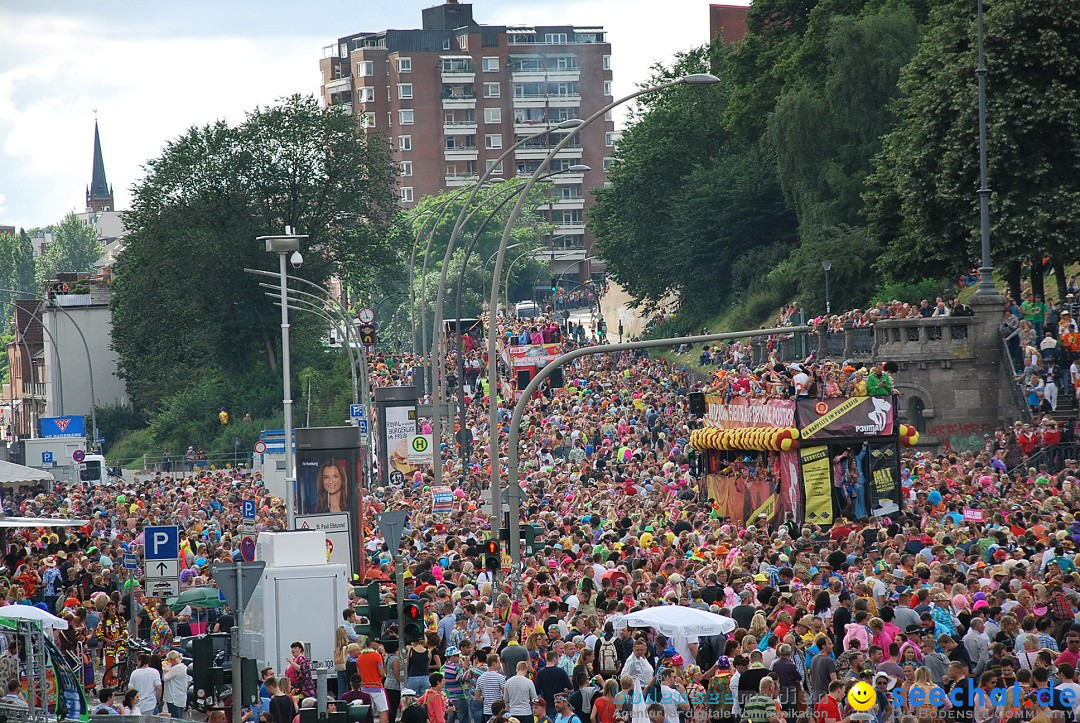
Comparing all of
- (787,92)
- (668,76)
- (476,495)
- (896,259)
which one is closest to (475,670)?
(476,495)

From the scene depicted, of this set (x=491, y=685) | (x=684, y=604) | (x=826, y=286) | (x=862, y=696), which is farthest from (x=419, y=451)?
(x=862, y=696)

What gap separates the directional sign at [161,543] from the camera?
24484 millimetres

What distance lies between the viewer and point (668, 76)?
8756 cm

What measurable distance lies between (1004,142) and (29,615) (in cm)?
3080

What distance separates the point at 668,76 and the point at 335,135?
1665cm

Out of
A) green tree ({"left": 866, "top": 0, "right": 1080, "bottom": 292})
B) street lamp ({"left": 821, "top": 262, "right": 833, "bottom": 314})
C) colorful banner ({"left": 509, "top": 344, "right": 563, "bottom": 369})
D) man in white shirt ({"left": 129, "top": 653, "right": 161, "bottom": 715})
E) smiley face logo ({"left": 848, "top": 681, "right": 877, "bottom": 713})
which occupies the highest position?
green tree ({"left": 866, "top": 0, "right": 1080, "bottom": 292})

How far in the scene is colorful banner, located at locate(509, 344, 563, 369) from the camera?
61406 millimetres

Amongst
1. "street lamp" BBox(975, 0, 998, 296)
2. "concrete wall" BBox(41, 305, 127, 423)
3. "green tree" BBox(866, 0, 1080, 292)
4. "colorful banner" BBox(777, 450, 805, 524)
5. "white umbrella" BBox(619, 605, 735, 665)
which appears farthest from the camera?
"concrete wall" BBox(41, 305, 127, 423)

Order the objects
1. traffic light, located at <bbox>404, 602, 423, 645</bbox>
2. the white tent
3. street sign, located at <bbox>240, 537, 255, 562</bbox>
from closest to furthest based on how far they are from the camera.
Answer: traffic light, located at <bbox>404, 602, 423, 645</bbox> → street sign, located at <bbox>240, 537, 255, 562</bbox> → the white tent

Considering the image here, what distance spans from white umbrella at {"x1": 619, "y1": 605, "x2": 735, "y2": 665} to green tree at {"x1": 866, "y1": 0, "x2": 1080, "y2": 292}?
27669 mm

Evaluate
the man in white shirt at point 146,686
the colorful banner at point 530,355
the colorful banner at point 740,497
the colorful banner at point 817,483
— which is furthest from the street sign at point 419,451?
the man in white shirt at point 146,686

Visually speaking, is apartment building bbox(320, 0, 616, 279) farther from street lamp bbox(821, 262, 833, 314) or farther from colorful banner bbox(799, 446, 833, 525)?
colorful banner bbox(799, 446, 833, 525)

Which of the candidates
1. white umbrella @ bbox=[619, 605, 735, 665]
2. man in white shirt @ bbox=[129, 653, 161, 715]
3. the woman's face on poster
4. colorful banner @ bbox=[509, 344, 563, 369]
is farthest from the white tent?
colorful banner @ bbox=[509, 344, 563, 369]

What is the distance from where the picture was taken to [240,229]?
80438 mm
